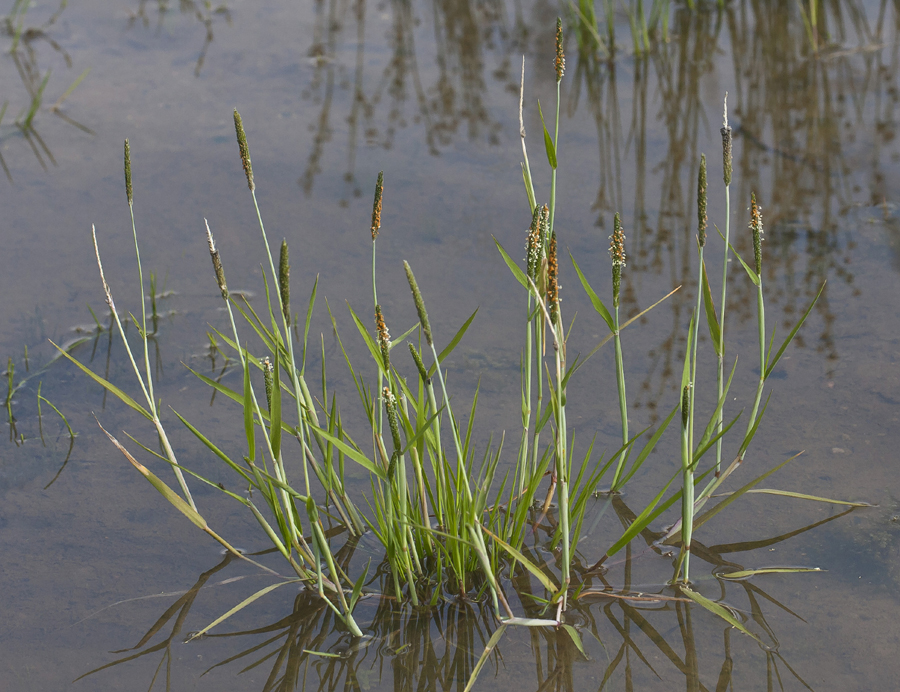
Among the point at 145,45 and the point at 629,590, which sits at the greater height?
the point at 145,45

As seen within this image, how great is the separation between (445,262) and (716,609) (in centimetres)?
175

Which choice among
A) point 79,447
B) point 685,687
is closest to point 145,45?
point 79,447

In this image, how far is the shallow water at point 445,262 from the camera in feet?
6.25

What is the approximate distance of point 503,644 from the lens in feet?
6.18

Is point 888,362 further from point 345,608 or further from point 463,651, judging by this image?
point 345,608

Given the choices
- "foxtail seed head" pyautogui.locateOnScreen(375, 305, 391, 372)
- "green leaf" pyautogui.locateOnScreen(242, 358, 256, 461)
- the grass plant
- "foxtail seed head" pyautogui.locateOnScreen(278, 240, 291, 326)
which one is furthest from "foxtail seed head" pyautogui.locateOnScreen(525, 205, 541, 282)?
"green leaf" pyautogui.locateOnScreen(242, 358, 256, 461)

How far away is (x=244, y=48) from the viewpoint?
4.73 metres

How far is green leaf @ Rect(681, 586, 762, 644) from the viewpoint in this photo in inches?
69.8

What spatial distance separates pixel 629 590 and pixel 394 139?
2.61 metres

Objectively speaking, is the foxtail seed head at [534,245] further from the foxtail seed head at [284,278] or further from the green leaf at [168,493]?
the green leaf at [168,493]

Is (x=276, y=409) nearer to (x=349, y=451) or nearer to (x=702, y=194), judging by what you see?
(x=349, y=451)

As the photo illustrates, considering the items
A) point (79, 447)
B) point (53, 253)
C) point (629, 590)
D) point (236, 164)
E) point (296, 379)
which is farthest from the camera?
point (236, 164)

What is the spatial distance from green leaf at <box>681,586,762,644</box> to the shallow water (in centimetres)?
5

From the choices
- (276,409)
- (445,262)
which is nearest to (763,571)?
(276,409)
